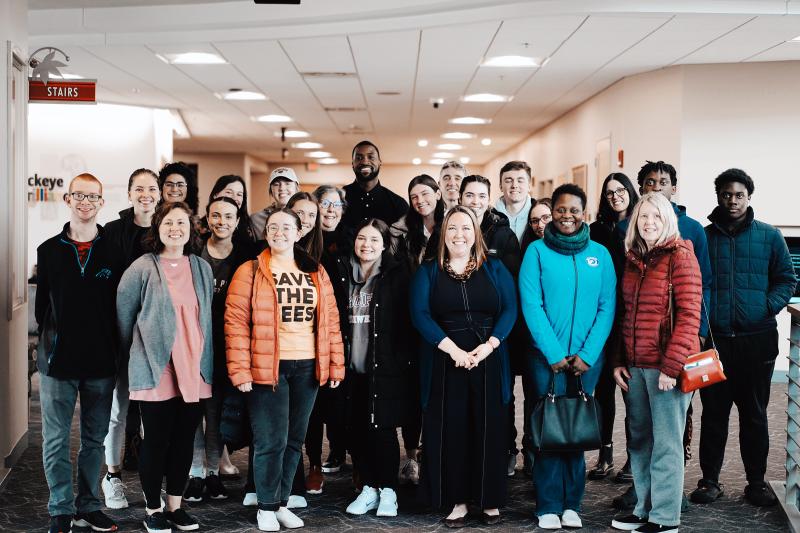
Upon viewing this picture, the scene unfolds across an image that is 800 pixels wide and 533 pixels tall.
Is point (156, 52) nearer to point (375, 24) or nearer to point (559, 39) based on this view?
point (375, 24)

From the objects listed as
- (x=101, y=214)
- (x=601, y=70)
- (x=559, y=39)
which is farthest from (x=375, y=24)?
(x=101, y=214)

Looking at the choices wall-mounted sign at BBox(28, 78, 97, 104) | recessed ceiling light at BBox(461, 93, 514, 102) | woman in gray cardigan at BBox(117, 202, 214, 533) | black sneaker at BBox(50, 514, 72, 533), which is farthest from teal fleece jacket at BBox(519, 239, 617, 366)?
recessed ceiling light at BBox(461, 93, 514, 102)

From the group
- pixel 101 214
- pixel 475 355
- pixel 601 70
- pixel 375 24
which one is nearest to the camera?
pixel 475 355

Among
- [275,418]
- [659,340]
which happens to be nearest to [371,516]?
[275,418]

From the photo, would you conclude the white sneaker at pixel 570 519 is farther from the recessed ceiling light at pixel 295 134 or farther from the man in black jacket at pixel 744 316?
the recessed ceiling light at pixel 295 134

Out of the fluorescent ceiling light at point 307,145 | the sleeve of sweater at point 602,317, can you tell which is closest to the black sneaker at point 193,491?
the sleeve of sweater at point 602,317

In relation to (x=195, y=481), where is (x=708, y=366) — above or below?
above

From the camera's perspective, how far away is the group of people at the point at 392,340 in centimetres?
407

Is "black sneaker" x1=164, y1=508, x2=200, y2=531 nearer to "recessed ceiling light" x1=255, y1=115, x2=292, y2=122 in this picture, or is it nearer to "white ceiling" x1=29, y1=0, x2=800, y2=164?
"white ceiling" x1=29, y1=0, x2=800, y2=164

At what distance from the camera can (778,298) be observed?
187 inches

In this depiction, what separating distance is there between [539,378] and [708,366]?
2.83 feet

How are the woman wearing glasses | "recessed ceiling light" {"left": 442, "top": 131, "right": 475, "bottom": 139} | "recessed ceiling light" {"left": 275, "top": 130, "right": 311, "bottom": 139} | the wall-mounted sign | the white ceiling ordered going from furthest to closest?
"recessed ceiling light" {"left": 442, "top": 131, "right": 475, "bottom": 139} < "recessed ceiling light" {"left": 275, "top": 130, "right": 311, "bottom": 139} < the white ceiling < the wall-mounted sign < the woman wearing glasses

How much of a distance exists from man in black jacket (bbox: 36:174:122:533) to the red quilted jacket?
8.74 ft

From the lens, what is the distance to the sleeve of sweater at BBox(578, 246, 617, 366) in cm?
427
